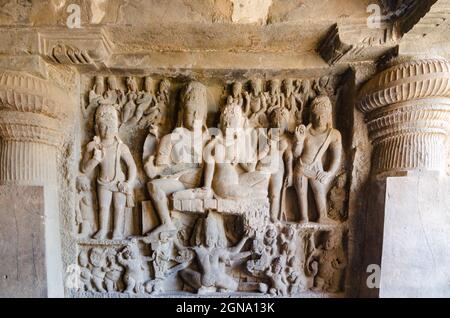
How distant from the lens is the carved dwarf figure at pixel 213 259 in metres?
2.80

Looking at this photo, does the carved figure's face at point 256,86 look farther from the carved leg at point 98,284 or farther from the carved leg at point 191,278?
the carved leg at point 98,284

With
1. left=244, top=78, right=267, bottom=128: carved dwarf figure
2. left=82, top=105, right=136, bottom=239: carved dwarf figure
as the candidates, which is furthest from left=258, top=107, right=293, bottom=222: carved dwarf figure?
left=82, top=105, right=136, bottom=239: carved dwarf figure

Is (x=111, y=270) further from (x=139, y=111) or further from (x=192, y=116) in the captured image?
(x=192, y=116)

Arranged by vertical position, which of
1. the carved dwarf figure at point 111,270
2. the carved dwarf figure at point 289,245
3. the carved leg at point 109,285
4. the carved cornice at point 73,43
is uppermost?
A: the carved cornice at point 73,43

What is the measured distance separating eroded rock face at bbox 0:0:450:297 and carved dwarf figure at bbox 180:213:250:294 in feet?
0.05

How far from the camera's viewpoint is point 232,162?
2840mm

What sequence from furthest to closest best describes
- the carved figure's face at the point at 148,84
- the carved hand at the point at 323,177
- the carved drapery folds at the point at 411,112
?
1. the carved figure's face at the point at 148,84
2. the carved hand at the point at 323,177
3. the carved drapery folds at the point at 411,112

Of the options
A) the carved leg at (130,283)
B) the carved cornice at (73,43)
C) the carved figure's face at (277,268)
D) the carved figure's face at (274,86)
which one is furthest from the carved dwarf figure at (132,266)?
the carved figure's face at (274,86)

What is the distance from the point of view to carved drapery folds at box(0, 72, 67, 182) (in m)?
2.46

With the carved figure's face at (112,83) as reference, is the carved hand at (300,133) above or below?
below

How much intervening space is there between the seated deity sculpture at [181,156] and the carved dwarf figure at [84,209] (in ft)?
1.95

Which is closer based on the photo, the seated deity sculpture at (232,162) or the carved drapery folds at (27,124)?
the carved drapery folds at (27,124)

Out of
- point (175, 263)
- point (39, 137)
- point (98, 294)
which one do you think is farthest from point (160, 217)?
point (39, 137)

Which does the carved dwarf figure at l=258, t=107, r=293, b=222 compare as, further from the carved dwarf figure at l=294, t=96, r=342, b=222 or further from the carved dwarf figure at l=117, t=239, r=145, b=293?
the carved dwarf figure at l=117, t=239, r=145, b=293
